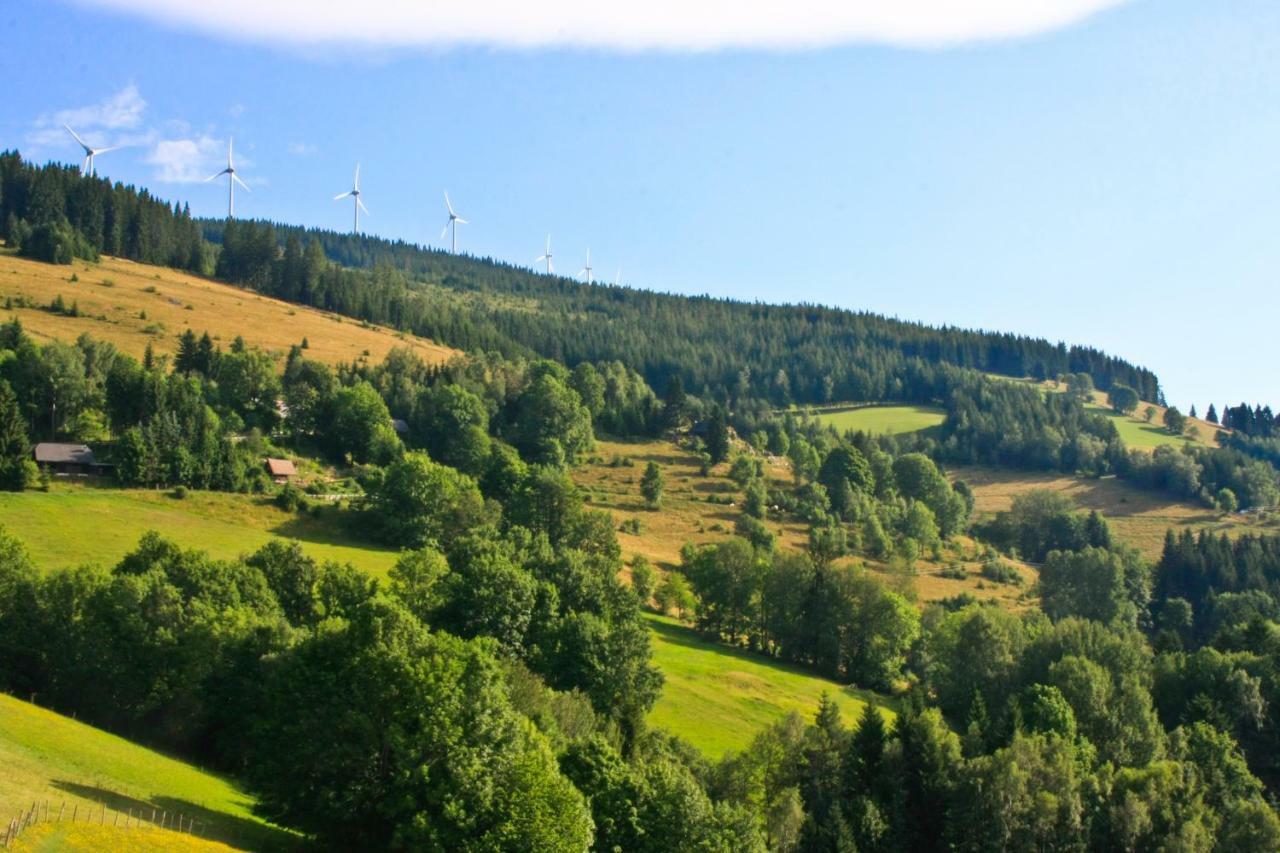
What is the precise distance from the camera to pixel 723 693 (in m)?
82.4

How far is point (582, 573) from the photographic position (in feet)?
261

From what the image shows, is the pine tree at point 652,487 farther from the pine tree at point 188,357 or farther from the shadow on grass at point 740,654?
the pine tree at point 188,357

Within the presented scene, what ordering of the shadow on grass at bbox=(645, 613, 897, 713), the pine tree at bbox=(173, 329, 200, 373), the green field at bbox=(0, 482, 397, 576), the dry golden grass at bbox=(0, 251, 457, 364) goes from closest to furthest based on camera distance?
the green field at bbox=(0, 482, 397, 576)
the shadow on grass at bbox=(645, 613, 897, 713)
the pine tree at bbox=(173, 329, 200, 373)
the dry golden grass at bbox=(0, 251, 457, 364)

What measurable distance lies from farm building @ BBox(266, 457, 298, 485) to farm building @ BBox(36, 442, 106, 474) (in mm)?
16418

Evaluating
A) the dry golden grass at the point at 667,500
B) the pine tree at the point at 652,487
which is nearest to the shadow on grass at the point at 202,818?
the dry golden grass at the point at 667,500

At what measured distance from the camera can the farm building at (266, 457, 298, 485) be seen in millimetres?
115731

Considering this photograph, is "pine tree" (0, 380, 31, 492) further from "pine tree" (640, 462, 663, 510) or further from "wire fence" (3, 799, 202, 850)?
"pine tree" (640, 462, 663, 510)

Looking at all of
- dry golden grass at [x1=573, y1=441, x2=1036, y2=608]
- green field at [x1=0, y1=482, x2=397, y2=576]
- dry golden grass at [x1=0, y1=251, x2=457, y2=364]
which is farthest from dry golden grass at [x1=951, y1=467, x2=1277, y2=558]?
green field at [x1=0, y1=482, x2=397, y2=576]

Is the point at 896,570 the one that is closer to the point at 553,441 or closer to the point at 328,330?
the point at 553,441

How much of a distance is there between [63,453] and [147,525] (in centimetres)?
1868

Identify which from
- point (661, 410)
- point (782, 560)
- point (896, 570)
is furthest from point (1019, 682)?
point (661, 410)

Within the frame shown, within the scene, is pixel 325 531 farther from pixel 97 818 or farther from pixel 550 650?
pixel 97 818

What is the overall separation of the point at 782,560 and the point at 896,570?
26344 mm

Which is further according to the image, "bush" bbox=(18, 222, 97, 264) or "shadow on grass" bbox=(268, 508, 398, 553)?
"bush" bbox=(18, 222, 97, 264)
